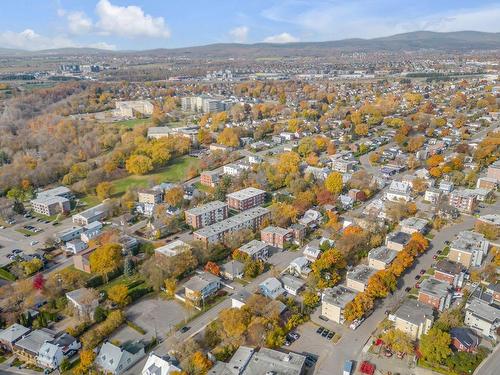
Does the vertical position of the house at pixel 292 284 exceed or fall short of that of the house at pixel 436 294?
it falls short

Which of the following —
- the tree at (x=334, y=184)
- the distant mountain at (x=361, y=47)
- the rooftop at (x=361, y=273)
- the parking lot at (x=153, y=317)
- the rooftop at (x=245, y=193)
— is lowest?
the parking lot at (x=153, y=317)

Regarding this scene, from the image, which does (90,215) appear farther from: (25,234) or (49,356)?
(49,356)

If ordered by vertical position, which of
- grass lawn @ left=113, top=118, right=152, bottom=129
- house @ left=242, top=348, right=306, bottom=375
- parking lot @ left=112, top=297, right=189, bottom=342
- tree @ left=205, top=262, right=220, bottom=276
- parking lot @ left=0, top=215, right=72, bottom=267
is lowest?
parking lot @ left=112, top=297, right=189, bottom=342

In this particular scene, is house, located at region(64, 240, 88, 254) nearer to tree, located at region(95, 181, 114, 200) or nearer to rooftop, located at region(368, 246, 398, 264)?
tree, located at region(95, 181, 114, 200)

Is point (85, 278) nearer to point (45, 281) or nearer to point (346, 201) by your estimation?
point (45, 281)

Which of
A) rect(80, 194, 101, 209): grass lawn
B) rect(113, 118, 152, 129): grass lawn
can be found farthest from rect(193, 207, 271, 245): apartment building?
rect(113, 118, 152, 129): grass lawn

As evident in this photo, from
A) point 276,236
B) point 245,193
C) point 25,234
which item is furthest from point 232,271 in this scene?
point 25,234

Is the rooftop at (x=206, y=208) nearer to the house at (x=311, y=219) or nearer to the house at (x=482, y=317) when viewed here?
the house at (x=311, y=219)

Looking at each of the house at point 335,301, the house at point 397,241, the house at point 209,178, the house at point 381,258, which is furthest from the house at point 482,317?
the house at point 209,178
